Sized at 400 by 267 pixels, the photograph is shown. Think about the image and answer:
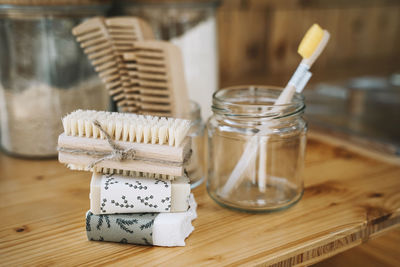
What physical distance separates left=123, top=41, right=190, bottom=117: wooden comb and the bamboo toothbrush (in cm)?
10

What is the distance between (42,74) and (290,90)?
36 cm

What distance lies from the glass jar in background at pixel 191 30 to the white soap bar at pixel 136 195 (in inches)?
12.1

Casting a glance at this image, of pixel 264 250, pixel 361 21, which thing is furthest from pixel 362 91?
pixel 264 250

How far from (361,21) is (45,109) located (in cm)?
123

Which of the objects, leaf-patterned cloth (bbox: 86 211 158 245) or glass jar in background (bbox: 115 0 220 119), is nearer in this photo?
leaf-patterned cloth (bbox: 86 211 158 245)

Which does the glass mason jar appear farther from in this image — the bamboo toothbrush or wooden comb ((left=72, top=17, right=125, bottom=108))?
wooden comb ((left=72, top=17, right=125, bottom=108))

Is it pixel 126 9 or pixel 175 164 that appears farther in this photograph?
pixel 126 9

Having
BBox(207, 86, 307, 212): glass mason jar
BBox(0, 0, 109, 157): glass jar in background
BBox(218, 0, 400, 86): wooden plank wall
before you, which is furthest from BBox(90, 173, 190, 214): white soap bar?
BBox(218, 0, 400, 86): wooden plank wall

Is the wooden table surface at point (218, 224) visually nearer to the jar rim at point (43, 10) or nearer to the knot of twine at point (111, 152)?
the knot of twine at point (111, 152)

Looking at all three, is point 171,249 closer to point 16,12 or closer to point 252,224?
point 252,224

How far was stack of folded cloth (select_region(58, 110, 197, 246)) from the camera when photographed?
1.25ft

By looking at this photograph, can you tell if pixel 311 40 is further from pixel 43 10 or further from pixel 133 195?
pixel 43 10

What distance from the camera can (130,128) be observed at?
15.1 inches

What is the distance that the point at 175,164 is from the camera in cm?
38
